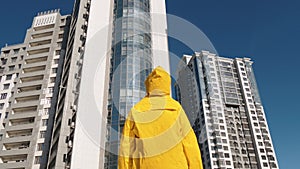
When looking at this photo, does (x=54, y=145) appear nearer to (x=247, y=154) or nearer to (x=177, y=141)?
(x=177, y=141)

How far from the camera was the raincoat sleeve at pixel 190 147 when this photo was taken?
519 centimetres

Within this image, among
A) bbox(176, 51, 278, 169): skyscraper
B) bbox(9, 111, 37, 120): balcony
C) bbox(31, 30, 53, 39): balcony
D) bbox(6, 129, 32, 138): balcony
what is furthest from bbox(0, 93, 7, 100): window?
bbox(176, 51, 278, 169): skyscraper

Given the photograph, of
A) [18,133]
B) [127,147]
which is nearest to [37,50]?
→ [18,133]

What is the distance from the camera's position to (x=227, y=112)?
70.5 metres

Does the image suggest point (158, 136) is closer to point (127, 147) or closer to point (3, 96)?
point (127, 147)

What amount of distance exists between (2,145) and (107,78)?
1852 cm

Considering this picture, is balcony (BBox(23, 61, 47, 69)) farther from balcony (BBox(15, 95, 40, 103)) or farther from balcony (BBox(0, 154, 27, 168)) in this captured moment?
balcony (BBox(0, 154, 27, 168))

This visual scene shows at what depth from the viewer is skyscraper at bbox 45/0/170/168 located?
85.6ft

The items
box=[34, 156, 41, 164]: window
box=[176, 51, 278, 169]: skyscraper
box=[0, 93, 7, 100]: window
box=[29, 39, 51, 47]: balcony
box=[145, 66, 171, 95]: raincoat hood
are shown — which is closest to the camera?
box=[145, 66, 171, 95]: raincoat hood

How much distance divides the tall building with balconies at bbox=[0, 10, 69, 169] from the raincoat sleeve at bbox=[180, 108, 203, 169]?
102 ft

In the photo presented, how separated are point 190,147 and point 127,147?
4.21ft

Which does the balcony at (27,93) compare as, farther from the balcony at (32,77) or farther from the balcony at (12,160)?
the balcony at (12,160)

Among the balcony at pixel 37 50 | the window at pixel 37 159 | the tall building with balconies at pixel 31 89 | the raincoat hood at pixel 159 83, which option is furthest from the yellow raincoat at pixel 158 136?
the balcony at pixel 37 50

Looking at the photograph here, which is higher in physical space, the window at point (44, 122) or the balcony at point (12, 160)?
the window at point (44, 122)
